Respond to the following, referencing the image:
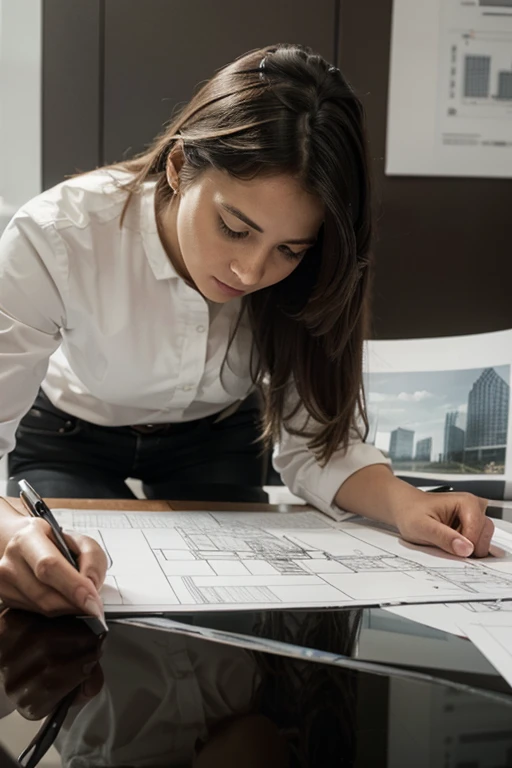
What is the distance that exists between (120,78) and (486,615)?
4.46ft

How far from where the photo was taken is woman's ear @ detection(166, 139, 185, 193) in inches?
37.1

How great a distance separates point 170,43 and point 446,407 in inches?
36.7

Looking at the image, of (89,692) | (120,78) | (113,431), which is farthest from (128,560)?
(120,78)

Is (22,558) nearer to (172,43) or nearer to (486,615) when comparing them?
(486,615)

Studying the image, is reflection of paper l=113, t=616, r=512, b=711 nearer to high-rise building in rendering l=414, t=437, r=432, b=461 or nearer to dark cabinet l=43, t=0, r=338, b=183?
high-rise building in rendering l=414, t=437, r=432, b=461

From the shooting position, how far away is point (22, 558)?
56cm

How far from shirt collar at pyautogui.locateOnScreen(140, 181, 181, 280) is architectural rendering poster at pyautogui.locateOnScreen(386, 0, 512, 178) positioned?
829 mm

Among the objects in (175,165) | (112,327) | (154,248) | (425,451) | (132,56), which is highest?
(132,56)

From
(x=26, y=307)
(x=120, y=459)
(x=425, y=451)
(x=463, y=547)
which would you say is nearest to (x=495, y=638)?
(x=463, y=547)

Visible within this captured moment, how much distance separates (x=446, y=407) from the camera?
54.1 inches

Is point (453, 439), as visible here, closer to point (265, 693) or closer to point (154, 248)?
point (154, 248)

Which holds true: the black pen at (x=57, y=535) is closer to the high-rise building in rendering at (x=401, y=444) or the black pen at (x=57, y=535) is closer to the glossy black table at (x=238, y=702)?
the glossy black table at (x=238, y=702)

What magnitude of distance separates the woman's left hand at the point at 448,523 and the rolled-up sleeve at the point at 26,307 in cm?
46

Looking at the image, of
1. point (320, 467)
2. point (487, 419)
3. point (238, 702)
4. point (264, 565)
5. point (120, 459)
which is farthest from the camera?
point (487, 419)
